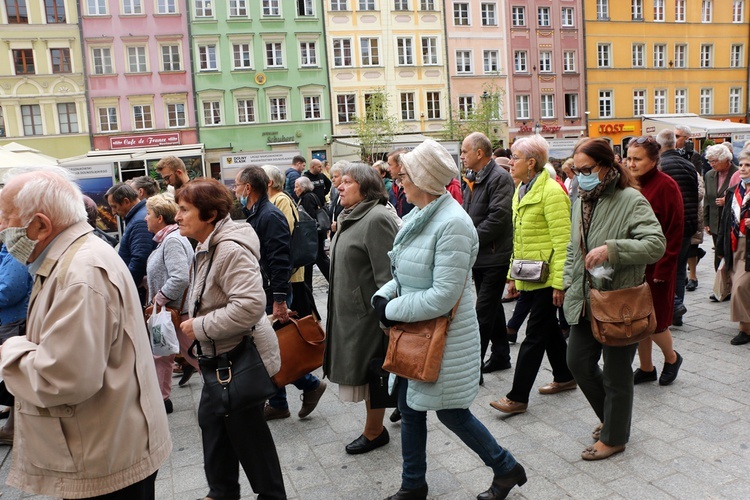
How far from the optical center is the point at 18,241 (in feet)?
7.53

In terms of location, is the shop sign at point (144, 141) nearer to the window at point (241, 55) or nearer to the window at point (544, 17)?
the window at point (241, 55)

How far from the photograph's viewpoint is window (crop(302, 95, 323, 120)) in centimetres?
3838

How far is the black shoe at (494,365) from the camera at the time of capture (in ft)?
18.8

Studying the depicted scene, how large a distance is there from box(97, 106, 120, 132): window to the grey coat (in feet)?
119

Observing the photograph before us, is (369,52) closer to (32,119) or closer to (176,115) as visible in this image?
(176,115)

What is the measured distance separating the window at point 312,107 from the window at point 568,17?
1769 centimetres

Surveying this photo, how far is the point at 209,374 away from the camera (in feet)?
10.6

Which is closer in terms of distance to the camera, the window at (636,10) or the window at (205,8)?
the window at (205,8)

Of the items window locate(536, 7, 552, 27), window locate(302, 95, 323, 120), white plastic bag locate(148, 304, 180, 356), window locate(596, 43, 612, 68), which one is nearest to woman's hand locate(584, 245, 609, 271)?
white plastic bag locate(148, 304, 180, 356)

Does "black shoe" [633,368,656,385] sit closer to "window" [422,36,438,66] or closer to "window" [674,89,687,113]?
"window" [422,36,438,66]

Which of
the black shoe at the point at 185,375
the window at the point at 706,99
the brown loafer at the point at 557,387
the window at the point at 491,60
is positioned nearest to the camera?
the brown loafer at the point at 557,387

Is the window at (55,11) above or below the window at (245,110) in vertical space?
above

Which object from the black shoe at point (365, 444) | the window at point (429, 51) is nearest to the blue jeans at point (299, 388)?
the black shoe at point (365, 444)

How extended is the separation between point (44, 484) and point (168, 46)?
38.4 meters
